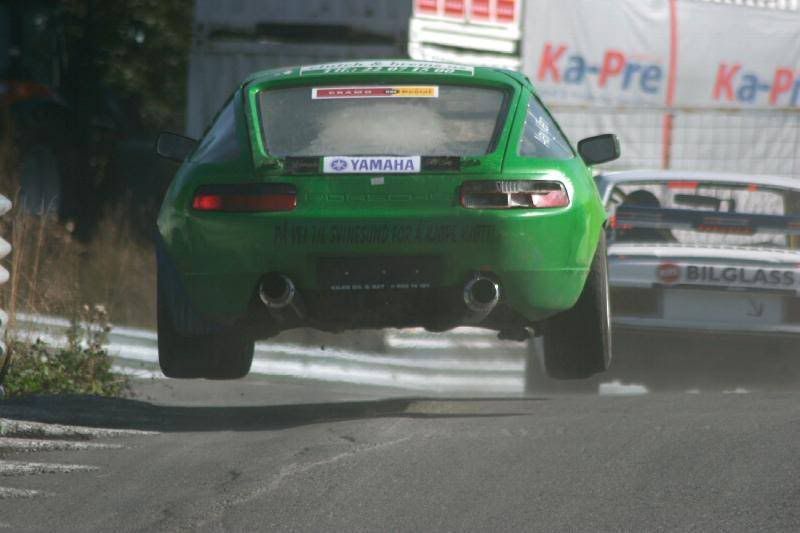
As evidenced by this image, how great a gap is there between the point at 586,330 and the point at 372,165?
138 centimetres

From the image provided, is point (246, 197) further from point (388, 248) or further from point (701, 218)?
point (701, 218)

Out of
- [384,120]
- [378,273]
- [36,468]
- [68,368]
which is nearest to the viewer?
[36,468]

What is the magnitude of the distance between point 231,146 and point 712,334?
12.5 ft

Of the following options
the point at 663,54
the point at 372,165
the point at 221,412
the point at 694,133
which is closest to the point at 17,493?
the point at 372,165

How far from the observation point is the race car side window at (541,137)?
7398 millimetres

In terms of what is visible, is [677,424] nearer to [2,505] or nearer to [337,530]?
[337,530]

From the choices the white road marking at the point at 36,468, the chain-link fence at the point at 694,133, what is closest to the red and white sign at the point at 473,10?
the chain-link fence at the point at 694,133

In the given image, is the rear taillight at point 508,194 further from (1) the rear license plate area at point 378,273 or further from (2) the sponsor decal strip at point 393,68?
(2) the sponsor decal strip at point 393,68

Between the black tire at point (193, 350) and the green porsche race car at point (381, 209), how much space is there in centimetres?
17

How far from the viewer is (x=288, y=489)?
6.39 meters

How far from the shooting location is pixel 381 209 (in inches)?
282

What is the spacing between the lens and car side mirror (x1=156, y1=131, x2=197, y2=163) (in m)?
8.27

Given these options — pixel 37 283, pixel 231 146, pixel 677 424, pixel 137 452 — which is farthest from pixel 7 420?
pixel 37 283

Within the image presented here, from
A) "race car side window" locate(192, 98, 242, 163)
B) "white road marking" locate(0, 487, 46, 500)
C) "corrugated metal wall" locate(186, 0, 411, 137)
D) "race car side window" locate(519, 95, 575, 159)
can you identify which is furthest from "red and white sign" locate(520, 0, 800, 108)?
"white road marking" locate(0, 487, 46, 500)
